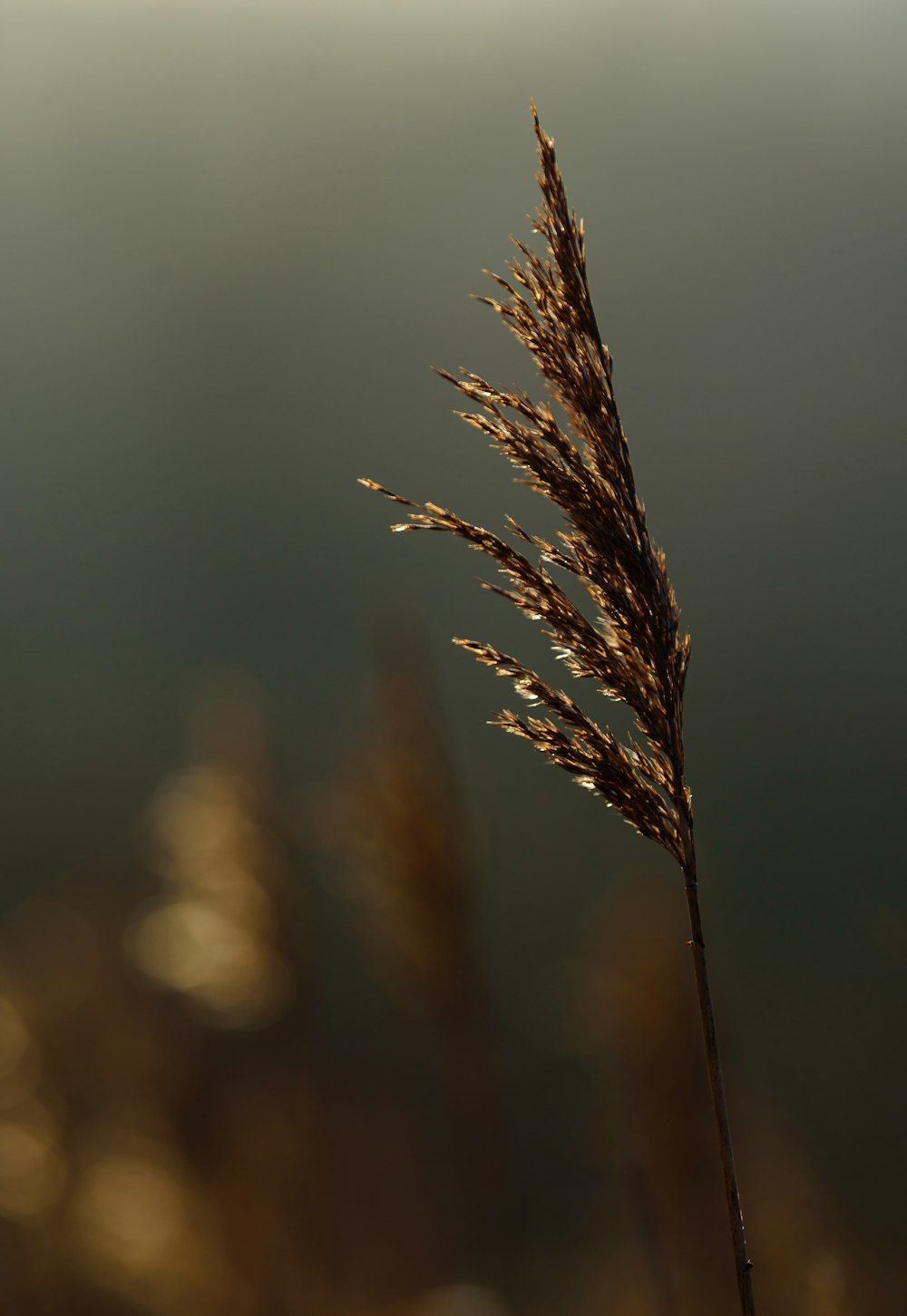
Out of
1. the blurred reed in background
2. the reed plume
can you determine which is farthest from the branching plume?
the blurred reed in background

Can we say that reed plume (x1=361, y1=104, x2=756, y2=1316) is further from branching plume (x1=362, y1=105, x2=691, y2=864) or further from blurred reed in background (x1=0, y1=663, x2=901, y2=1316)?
blurred reed in background (x1=0, y1=663, x2=901, y2=1316)

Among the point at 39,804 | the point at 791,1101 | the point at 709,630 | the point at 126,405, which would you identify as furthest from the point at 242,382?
the point at 791,1101

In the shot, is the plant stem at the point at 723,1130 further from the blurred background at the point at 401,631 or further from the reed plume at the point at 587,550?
the blurred background at the point at 401,631

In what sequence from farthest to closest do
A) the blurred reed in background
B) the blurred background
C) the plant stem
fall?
the blurred background < the blurred reed in background < the plant stem

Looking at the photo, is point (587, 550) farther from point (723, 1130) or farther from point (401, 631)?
point (401, 631)

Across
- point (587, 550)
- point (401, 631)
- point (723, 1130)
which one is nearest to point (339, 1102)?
point (401, 631)
